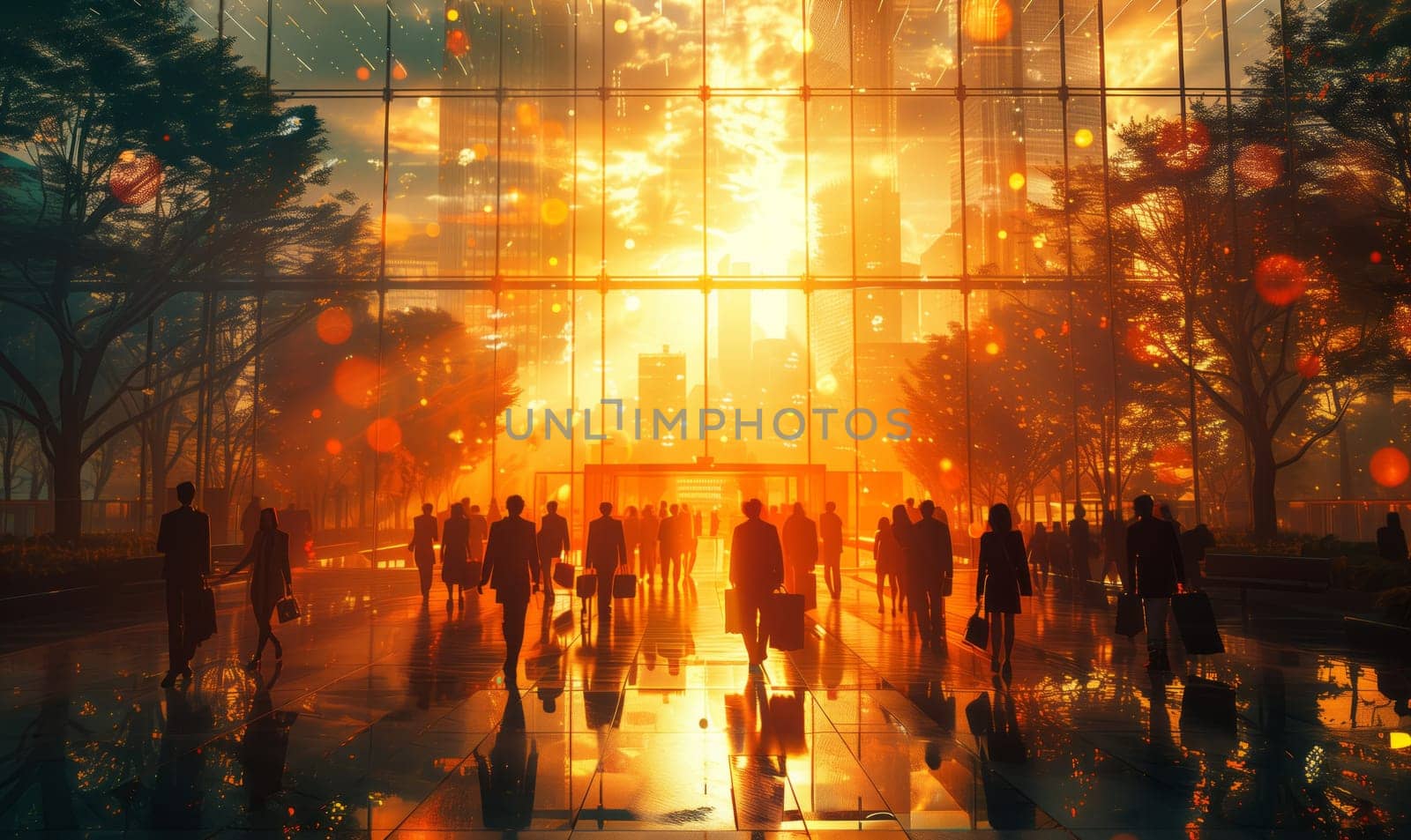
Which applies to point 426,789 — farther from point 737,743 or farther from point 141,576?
point 141,576

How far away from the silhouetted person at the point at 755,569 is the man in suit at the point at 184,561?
4756 millimetres

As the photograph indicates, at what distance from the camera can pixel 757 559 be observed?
10984 millimetres

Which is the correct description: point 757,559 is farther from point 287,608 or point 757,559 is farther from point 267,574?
point 267,574

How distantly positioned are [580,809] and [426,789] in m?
0.91

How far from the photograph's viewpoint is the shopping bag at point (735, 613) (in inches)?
440

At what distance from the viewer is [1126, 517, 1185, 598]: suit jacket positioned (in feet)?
35.0

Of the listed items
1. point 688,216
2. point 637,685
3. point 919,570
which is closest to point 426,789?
point 637,685

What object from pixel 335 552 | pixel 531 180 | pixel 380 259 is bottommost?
pixel 335 552

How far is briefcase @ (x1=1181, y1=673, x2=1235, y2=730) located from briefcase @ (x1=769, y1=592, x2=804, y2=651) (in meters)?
3.30

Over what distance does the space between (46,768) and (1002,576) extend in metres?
7.86

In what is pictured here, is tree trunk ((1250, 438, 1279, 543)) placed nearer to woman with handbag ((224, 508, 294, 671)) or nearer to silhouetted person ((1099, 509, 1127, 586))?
Answer: silhouetted person ((1099, 509, 1127, 586))

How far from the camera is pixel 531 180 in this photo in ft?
93.6

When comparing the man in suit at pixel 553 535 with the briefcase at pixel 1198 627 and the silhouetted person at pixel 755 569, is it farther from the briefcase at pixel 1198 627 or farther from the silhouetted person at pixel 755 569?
the briefcase at pixel 1198 627

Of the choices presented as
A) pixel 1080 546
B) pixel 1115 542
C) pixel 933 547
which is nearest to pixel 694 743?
pixel 933 547
